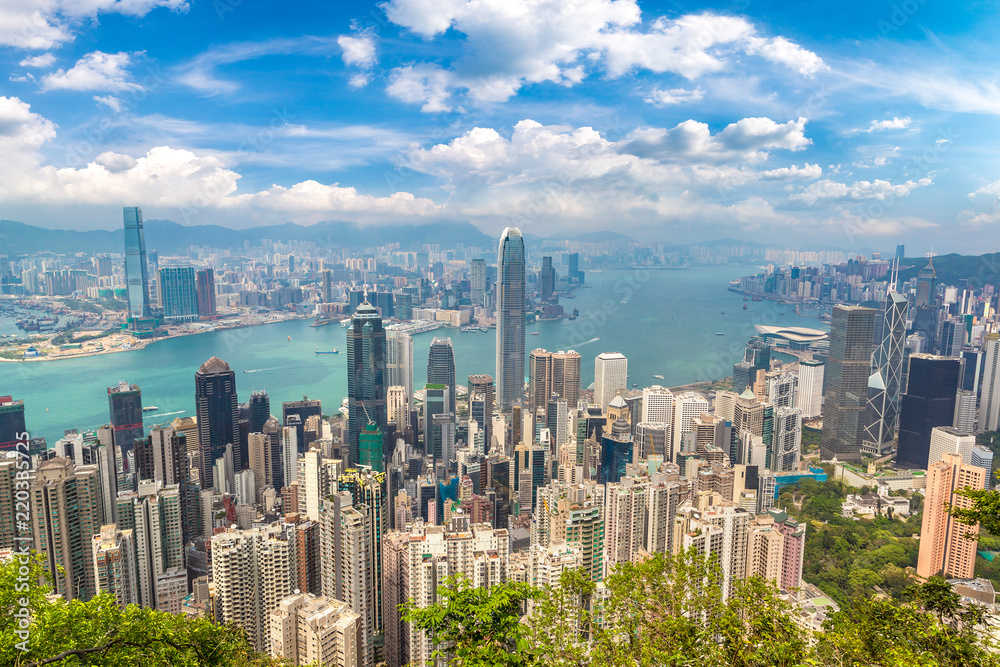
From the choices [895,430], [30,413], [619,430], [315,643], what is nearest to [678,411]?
[619,430]

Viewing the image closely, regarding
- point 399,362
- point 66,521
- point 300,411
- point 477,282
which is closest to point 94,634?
point 66,521

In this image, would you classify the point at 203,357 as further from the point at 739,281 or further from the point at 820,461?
the point at 739,281

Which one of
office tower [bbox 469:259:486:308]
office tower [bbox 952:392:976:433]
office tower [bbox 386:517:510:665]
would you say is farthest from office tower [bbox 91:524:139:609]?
office tower [bbox 952:392:976:433]

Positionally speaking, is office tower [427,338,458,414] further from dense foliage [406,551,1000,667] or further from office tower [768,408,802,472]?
dense foliage [406,551,1000,667]

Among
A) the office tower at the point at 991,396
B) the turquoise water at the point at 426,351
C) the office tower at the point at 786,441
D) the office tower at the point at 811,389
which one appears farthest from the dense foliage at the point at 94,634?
the office tower at the point at 991,396

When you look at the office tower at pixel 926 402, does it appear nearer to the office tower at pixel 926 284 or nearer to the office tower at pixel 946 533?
the office tower at pixel 926 284

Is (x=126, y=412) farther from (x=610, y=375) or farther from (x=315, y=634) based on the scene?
(x=610, y=375)

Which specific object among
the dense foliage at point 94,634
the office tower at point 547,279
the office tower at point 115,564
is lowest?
the office tower at point 115,564
